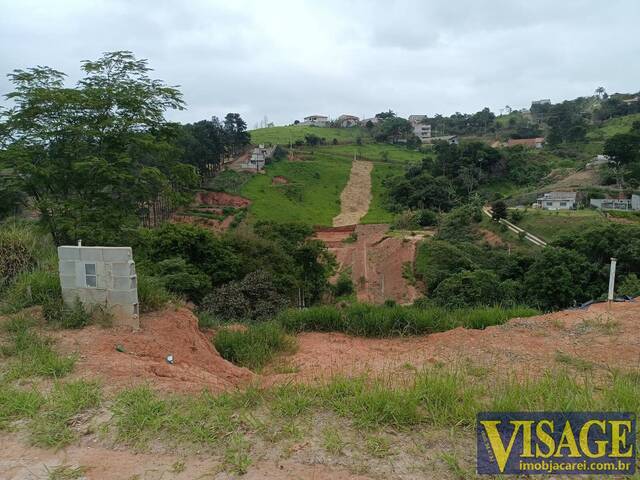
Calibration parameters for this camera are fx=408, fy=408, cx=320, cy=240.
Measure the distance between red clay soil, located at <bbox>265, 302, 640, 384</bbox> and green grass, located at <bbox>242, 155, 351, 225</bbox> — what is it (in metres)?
28.2

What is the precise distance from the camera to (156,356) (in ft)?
16.8

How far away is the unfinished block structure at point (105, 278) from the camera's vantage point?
550cm

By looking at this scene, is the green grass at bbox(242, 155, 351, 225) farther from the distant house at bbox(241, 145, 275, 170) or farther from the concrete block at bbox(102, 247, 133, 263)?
the concrete block at bbox(102, 247, 133, 263)

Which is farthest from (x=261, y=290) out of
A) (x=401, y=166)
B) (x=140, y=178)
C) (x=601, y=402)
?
(x=401, y=166)

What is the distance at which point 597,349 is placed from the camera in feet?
17.6

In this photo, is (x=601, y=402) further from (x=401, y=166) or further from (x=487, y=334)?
(x=401, y=166)

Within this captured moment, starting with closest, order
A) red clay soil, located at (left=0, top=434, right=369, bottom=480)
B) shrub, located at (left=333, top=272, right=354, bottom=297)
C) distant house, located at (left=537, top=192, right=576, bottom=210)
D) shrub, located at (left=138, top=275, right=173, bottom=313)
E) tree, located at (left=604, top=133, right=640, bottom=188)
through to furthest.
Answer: red clay soil, located at (left=0, top=434, right=369, bottom=480) < shrub, located at (left=138, top=275, right=173, bottom=313) < shrub, located at (left=333, top=272, right=354, bottom=297) < distant house, located at (left=537, top=192, right=576, bottom=210) < tree, located at (left=604, top=133, right=640, bottom=188)

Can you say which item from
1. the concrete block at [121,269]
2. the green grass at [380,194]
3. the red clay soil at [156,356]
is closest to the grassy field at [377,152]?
the green grass at [380,194]

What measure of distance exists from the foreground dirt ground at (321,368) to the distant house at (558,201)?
33895 millimetres

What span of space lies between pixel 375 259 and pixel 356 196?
1845 cm

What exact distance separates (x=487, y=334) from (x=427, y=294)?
61.4 feet

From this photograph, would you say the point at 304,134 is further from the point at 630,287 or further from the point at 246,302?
the point at 246,302

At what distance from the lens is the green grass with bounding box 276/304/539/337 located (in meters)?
7.70

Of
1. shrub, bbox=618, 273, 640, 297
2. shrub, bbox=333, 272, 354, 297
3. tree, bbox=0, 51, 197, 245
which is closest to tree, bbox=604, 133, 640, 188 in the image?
shrub, bbox=618, 273, 640, 297
